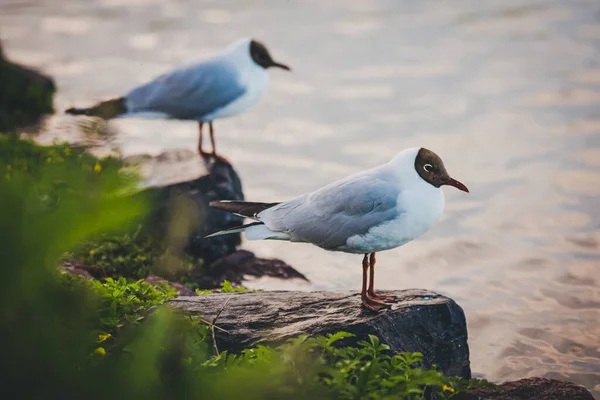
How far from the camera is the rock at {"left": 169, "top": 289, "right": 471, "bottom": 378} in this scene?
4.47m

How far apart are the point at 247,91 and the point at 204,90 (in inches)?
15.1

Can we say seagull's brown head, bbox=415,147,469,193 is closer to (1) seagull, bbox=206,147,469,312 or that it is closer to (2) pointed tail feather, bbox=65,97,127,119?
(1) seagull, bbox=206,147,469,312

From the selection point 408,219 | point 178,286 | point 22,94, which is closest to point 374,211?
point 408,219

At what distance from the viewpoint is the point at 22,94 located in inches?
424

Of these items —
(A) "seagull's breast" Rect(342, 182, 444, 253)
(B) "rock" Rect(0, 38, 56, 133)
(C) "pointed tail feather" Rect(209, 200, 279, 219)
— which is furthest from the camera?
(B) "rock" Rect(0, 38, 56, 133)

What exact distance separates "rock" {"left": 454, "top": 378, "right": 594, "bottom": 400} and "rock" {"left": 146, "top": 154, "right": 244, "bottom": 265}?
3510mm

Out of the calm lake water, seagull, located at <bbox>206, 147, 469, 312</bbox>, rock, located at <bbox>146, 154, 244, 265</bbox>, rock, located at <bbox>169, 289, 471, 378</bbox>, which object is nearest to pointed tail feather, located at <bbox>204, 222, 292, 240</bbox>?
seagull, located at <bbox>206, 147, 469, 312</bbox>

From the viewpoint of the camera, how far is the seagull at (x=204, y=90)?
26.2ft

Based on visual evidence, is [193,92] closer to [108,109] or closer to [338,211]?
[108,109]

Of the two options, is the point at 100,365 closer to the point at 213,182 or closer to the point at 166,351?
the point at 166,351

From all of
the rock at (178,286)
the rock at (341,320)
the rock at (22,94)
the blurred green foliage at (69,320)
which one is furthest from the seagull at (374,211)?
the rock at (22,94)

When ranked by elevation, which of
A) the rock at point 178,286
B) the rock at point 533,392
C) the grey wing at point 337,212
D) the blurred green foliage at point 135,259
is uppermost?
the grey wing at point 337,212

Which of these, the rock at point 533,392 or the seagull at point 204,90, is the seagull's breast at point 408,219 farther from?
the seagull at point 204,90

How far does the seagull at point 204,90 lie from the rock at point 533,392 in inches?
172
